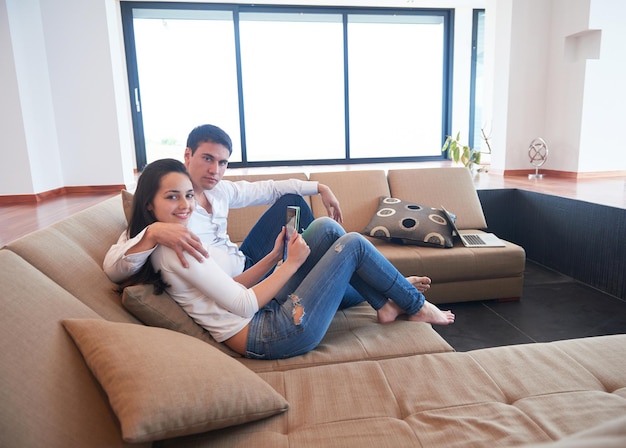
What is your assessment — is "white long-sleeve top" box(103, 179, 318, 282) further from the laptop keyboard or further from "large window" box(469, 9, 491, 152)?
"large window" box(469, 9, 491, 152)

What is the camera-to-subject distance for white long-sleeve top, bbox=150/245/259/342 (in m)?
1.14

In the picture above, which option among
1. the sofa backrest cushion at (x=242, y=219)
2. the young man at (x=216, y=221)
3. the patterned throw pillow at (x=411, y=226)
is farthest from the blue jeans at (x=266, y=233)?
the patterned throw pillow at (x=411, y=226)

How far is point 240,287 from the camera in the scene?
1.23 meters

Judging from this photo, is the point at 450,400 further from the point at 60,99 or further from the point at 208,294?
the point at 60,99

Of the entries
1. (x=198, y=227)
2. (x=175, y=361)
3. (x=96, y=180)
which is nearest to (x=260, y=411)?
(x=175, y=361)

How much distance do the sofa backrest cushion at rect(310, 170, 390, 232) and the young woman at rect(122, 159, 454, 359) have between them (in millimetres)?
1250

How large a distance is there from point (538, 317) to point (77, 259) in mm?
2257

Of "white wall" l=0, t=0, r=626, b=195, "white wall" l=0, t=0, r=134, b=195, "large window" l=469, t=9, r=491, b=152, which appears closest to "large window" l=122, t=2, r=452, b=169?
"large window" l=469, t=9, r=491, b=152

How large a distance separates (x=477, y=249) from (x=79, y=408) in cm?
216

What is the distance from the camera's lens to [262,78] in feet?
21.9

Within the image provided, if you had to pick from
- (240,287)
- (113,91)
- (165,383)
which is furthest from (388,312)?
(113,91)

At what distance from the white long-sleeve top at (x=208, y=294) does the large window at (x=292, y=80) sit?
18.9ft

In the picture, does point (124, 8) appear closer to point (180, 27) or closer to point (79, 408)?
point (180, 27)

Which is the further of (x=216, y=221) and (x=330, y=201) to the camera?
(x=330, y=201)
